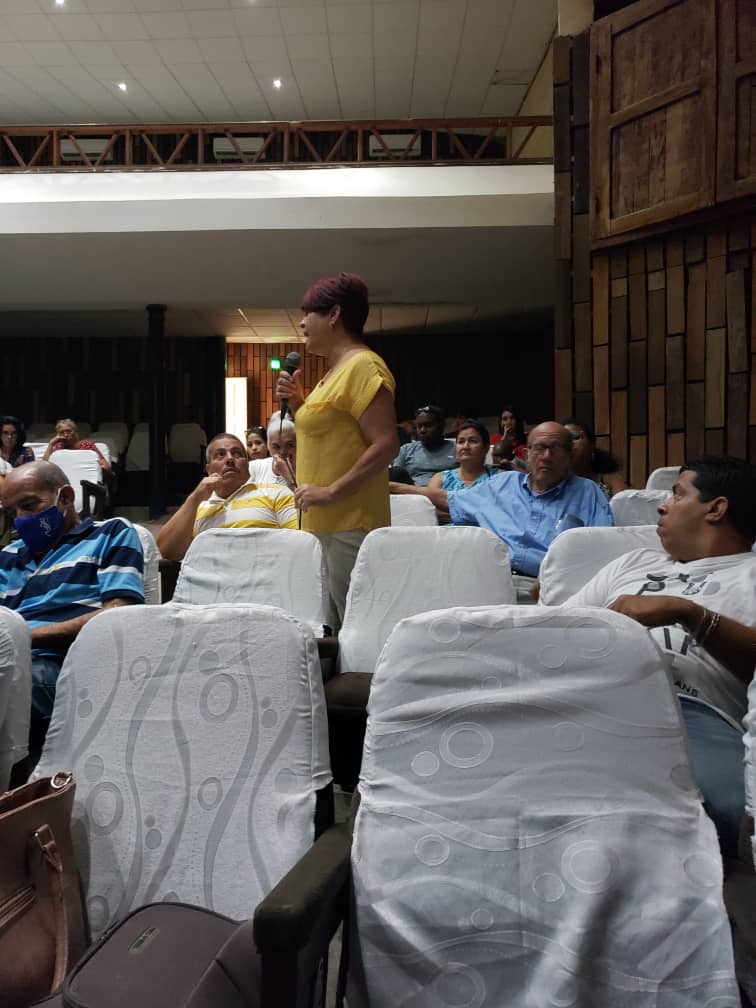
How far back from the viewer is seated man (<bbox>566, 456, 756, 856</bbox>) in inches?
51.9

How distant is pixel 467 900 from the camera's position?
40.4 inches

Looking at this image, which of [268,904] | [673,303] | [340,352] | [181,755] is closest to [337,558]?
[340,352]

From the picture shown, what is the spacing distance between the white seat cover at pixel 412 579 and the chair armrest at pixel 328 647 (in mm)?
73

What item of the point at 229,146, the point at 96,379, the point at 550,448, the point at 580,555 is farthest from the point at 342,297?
the point at 96,379

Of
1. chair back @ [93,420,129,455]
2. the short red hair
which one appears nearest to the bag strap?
the short red hair

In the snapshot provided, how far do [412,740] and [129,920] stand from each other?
1.50ft

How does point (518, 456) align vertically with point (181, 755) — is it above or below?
above

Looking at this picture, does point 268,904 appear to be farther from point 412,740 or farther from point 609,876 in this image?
point 609,876

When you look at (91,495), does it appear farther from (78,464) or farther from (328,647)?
(328,647)

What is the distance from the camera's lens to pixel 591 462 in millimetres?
3787

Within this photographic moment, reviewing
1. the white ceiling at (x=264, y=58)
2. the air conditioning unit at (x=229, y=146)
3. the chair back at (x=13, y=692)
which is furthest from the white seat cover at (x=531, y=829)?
the air conditioning unit at (x=229, y=146)

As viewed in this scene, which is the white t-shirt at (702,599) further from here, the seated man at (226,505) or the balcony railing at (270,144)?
the balcony railing at (270,144)

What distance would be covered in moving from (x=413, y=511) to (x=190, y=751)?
A: 6.25ft

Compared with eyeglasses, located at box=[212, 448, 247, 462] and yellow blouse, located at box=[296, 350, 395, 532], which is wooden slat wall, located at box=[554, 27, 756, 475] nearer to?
eyeglasses, located at box=[212, 448, 247, 462]
